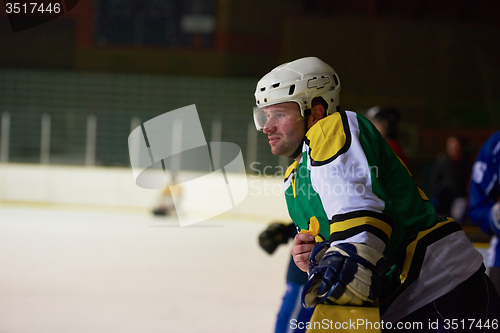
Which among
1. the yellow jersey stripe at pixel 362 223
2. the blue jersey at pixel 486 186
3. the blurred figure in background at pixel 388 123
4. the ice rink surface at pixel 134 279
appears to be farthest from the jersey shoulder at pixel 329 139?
the ice rink surface at pixel 134 279

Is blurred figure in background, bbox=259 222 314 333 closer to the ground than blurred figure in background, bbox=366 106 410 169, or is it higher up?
closer to the ground

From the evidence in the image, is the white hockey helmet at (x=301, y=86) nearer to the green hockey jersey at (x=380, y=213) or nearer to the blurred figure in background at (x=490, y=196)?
the green hockey jersey at (x=380, y=213)

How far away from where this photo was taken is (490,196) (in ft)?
6.27

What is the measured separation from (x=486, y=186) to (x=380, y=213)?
125 cm

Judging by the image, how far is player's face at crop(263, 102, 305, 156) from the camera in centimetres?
119

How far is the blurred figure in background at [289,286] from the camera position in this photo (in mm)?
2039

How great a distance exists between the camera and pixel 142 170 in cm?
759

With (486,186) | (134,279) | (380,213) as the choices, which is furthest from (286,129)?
(134,279)

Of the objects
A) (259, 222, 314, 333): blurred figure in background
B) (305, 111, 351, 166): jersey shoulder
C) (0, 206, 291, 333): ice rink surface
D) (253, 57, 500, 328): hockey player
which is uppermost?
(305, 111, 351, 166): jersey shoulder

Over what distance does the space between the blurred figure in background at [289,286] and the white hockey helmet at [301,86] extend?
0.96 metres

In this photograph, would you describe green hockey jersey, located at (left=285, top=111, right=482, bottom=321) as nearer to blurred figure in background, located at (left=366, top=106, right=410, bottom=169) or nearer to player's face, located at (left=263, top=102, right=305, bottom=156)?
player's face, located at (left=263, top=102, right=305, bottom=156)

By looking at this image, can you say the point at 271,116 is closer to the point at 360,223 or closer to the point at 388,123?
the point at 360,223

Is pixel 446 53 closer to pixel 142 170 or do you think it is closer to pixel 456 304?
pixel 142 170

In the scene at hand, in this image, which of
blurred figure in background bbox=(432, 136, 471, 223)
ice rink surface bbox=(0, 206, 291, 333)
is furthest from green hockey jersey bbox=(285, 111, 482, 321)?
blurred figure in background bbox=(432, 136, 471, 223)
